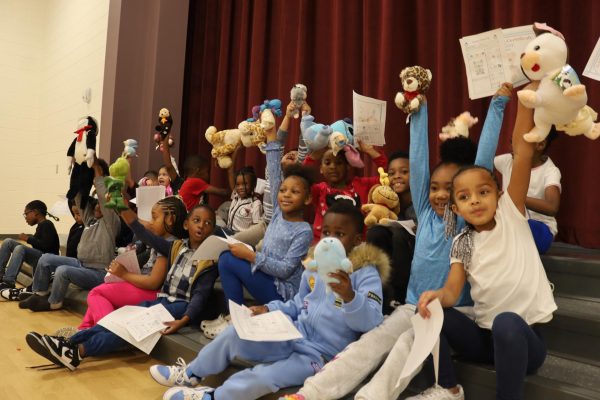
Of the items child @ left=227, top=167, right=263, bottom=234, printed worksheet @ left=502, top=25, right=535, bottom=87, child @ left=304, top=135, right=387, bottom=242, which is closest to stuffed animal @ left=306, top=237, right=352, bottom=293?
printed worksheet @ left=502, top=25, right=535, bottom=87

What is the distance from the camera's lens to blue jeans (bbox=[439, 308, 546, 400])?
129 centimetres

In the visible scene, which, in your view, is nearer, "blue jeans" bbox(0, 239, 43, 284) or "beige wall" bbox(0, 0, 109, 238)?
"blue jeans" bbox(0, 239, 43, 284)

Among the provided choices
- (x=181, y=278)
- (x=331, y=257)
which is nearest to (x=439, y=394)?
(x=331, y=257)

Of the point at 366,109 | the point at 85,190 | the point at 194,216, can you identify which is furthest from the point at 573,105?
the point at 85,190

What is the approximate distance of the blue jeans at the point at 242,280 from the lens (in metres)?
2.12

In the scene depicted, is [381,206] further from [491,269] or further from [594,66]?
[594,66]

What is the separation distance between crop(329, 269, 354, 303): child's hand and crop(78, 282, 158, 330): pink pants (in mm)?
1447

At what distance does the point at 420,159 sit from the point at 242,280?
862 mm

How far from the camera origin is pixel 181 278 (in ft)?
8.04

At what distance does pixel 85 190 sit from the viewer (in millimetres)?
3574

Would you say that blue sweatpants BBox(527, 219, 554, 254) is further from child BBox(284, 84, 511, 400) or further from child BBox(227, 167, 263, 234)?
child BBox(227, 167, 263, 234)

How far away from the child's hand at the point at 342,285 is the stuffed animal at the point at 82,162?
2.54 meters

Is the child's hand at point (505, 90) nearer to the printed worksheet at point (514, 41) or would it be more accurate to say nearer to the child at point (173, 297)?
the printed worksheet at point (514, 41)

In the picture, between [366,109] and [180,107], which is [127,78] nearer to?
[180,107]
